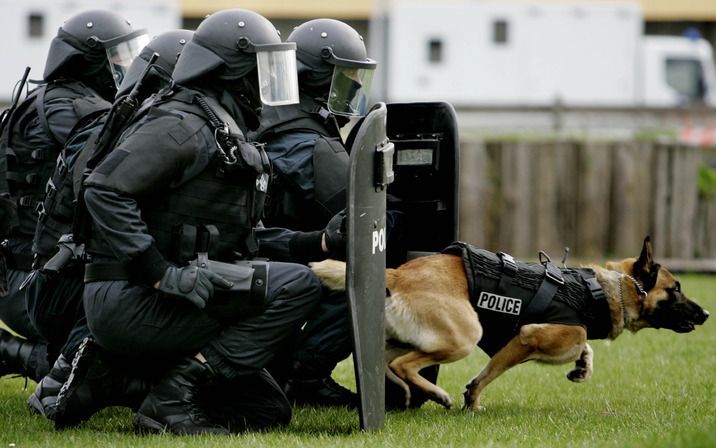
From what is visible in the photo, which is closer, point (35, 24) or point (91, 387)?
point (91, 387)

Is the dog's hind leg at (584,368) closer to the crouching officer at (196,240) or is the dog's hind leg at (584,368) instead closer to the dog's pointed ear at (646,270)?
the dog's pointed ear at (646,270)

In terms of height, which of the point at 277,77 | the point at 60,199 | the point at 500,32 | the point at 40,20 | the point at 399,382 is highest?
the point at 40,20

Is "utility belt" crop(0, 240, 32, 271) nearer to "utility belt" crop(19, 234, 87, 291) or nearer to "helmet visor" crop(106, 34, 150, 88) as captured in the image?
"utility belt" crop(19, 234, 87, 291)

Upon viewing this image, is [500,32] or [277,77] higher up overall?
[277,77]

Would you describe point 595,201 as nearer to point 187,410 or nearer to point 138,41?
point 138,41

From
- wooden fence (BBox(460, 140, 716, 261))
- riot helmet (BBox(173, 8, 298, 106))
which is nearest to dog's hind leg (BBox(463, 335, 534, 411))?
riot helmet (BBox(173, 8, 298, 106))

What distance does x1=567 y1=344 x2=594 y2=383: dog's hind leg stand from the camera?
6.68 metres

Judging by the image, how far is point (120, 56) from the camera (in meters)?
6.36

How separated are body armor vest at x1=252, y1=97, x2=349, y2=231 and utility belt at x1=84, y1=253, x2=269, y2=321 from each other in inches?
23.7

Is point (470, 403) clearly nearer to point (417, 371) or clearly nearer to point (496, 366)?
point (496, 366)

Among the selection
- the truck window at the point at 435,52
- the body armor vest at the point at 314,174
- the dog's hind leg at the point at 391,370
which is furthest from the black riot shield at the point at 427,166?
the truck window at the point at 435,52

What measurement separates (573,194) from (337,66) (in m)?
8.71

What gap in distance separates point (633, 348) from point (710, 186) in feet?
21.7

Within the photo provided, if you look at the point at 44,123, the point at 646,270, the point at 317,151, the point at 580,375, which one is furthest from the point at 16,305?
the point at 646,270
